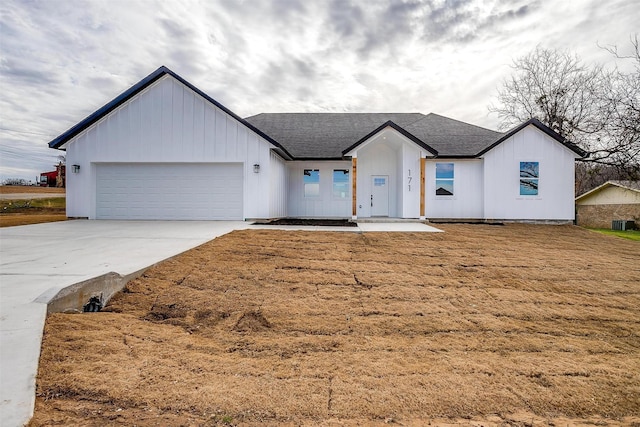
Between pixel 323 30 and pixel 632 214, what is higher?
pixel 323 30

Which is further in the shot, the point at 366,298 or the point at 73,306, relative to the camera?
the point at 366,298

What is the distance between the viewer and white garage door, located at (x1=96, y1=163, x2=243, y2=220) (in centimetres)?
1306

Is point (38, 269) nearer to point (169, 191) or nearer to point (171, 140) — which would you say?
point (169, 191)

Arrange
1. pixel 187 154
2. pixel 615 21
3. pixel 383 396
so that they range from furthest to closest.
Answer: pixel 615 21, pixel 187 154, pixel 383 396

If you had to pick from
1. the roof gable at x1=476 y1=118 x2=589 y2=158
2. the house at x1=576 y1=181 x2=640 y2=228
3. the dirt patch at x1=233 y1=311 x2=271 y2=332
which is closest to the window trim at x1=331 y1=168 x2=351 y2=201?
the roof gable at x1=476 y1=118 x2=589 y2=158

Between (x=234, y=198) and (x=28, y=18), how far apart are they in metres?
8.84

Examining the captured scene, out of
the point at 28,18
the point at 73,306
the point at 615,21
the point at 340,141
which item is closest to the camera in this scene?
the point at 73,306

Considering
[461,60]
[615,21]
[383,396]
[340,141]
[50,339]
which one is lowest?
[383,396]

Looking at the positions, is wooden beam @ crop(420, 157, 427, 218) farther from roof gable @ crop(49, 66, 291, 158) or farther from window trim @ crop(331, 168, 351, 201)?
roof gable @ crop(49, 66, 291, 158)

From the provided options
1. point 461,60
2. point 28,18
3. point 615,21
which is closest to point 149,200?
point 28,18

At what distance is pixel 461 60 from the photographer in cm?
1438

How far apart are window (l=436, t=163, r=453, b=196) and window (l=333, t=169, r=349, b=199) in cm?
428

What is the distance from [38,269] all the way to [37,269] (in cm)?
1

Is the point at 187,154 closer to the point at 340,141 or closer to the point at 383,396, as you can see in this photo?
the point at 340,141
